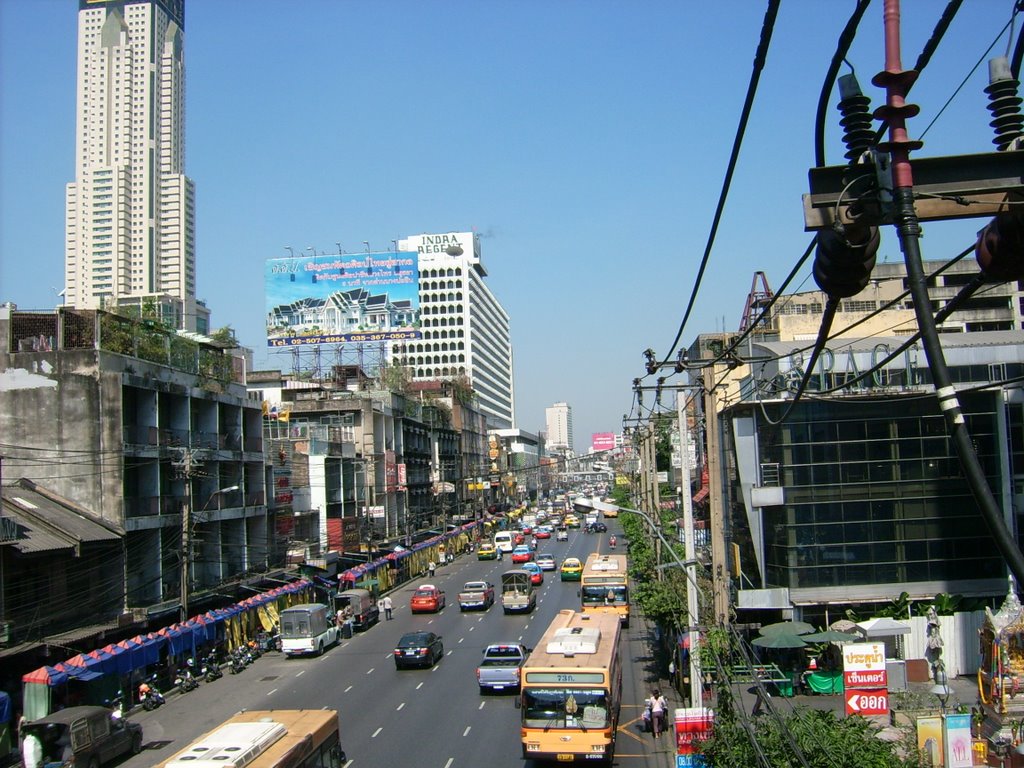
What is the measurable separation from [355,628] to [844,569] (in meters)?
24.3

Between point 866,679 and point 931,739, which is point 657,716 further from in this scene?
point 931,739

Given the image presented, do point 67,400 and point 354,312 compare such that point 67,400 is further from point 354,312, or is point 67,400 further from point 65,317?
point 354,312

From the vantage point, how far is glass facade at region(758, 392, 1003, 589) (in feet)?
103

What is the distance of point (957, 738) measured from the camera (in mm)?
17625

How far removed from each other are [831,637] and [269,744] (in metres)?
17.9

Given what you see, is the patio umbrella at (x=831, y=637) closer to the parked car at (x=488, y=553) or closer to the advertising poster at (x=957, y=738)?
the advertising poster at (x=957, y=738)

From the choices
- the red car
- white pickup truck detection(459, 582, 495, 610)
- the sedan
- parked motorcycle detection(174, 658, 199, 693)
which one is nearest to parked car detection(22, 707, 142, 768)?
parked motorcycle detection(174, 658, 199, 693)

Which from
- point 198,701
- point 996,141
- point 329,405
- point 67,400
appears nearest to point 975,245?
point 996,141

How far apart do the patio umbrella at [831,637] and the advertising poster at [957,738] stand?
919 centimetres

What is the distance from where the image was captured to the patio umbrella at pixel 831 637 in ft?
88.2

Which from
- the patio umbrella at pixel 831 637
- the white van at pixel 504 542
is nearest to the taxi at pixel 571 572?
the white van at pixel 504 542

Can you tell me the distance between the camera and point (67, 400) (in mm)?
33656

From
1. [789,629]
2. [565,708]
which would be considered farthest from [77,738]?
[789,629]

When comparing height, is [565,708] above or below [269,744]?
below
